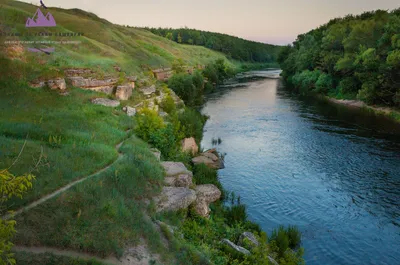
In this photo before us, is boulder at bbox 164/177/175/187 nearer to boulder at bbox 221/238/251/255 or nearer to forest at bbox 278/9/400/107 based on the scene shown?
boulder at bbox 221/238/251/255

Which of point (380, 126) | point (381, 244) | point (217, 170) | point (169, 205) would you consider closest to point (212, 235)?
point (169, 205)

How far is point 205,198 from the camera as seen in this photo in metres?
A: 20.2

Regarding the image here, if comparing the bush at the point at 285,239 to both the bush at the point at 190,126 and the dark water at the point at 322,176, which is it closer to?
the dark water at the point at 322,176

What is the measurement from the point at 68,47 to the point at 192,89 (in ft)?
83.4

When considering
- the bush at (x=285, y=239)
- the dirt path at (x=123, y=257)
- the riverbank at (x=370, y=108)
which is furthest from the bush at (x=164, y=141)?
the riverbank at (x=370, y=108)

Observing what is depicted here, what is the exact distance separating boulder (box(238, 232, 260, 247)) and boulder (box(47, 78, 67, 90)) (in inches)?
760

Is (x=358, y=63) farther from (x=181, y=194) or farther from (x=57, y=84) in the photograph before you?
(x=181, y=194)

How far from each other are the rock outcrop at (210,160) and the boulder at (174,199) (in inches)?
421

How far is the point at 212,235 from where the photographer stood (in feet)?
53.0

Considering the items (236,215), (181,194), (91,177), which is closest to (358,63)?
(236,215)

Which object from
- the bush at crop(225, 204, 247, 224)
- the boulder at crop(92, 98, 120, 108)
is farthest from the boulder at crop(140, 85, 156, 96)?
the bush at crop(225, 204, 247, 224)

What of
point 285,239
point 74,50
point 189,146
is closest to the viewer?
point 285,239

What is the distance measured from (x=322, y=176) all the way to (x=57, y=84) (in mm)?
24002

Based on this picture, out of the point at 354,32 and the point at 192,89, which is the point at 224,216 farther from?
the point at 354,32
